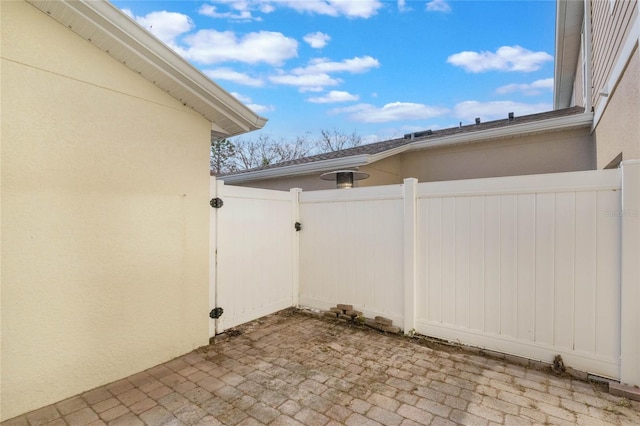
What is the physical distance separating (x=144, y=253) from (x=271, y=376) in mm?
1795

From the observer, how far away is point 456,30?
966 cm

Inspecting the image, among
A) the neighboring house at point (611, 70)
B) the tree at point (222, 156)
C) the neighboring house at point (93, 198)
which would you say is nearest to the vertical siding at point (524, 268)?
the neighboring house at point (611, 70)

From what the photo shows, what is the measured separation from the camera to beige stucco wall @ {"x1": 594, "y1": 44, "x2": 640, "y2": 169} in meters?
2.73

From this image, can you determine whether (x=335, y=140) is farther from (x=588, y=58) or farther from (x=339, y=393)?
(x=339, y=393)

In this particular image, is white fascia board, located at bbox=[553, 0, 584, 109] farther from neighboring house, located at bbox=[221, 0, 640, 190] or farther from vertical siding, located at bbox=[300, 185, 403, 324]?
vertical siding, located at bbox=[300, 185, 403, 324]

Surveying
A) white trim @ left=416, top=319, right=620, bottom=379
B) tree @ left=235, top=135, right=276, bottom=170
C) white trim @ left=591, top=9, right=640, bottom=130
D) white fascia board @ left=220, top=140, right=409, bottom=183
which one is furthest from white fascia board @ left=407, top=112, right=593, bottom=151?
tree @ left=235, top=135, right=276, bottom=170

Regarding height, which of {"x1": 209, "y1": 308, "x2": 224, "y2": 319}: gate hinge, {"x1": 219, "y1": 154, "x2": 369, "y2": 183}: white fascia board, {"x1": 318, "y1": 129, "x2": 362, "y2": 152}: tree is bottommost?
{"x1": 209, "y1": 308, "x2": 224, "y2": 319}: gate hinge

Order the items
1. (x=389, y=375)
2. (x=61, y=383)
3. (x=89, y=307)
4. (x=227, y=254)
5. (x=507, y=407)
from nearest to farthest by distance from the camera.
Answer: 1. (x=507, y=407)
2. (x=61, y=383)
3. (x=89, y=307)
4. (x=389, y=375)
5. (x=227, y=254)

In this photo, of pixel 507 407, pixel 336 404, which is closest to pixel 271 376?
pixel 336 404

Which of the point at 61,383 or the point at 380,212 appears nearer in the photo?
the point at 61,383

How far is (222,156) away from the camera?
17.2m

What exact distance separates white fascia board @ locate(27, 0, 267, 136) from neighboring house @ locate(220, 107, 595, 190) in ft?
9.75

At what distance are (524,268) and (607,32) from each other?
3.51m

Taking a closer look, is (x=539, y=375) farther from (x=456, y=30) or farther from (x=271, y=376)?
(x=456, y=30)
